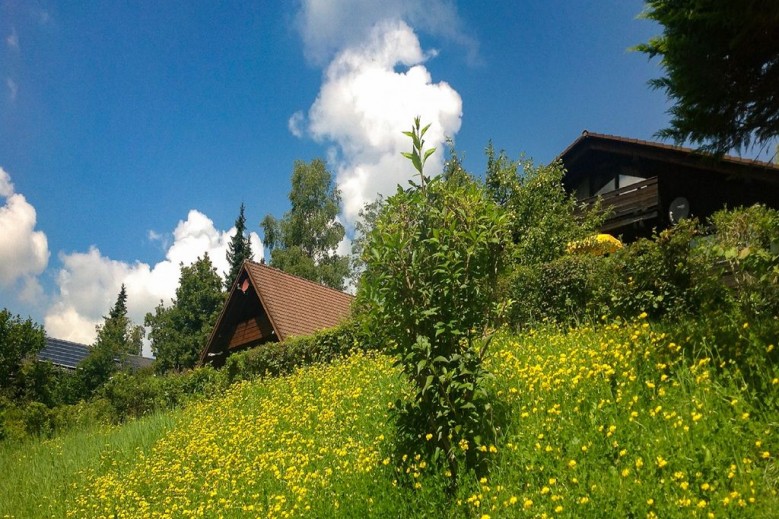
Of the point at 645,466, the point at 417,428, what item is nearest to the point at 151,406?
the point at 417,428

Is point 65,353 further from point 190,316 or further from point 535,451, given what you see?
point 535,451

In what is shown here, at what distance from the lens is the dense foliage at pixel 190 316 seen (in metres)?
42.6

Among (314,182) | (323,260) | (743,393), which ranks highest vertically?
(314,182)

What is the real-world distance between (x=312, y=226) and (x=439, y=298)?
3429cm

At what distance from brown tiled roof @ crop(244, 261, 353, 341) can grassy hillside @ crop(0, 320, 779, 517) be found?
34.1 ft

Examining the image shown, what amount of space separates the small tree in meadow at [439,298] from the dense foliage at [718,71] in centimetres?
263

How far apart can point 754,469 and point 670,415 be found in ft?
2.71

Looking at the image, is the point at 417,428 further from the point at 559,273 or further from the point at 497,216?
the point at 559,273

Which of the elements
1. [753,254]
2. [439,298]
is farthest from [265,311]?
[753,254]

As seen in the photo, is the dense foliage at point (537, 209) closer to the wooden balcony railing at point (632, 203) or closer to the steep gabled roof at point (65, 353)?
the wooden balcony railing at point (632, 203)

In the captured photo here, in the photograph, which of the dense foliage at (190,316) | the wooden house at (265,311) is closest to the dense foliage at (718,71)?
the wooden house at (265,311)

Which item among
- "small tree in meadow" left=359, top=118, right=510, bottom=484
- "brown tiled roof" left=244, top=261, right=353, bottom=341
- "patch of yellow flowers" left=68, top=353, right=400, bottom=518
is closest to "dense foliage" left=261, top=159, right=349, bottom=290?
"brown tiled roof" left=244, top=261, right=353, bottom=341

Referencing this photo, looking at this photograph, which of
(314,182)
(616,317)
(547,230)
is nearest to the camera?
(616,317)

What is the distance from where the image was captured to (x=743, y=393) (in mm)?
5141
